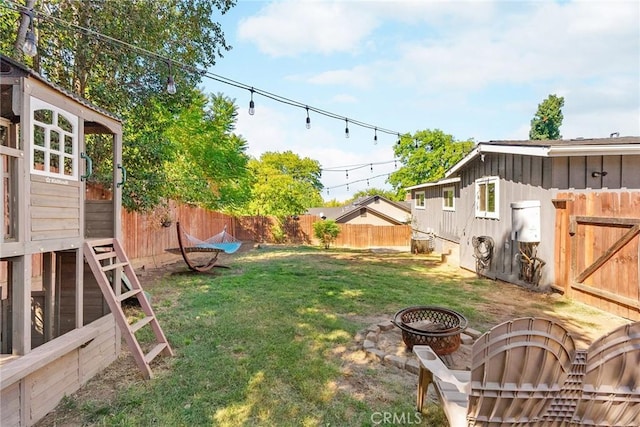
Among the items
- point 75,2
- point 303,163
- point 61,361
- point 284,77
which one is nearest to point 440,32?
point 284,77

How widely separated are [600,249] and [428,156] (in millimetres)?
28505

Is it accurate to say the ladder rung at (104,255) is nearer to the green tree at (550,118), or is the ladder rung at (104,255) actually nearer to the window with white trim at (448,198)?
the window with white trim at (448,198)

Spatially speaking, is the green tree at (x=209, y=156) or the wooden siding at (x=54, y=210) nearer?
the wooden siding at (x=54, y=210)

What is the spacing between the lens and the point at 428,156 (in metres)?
31.7

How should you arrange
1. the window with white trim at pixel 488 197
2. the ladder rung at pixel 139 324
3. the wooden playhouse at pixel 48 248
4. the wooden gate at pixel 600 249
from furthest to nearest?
the window with white trim at pixel 488 197, the wooden gate at pixel 600 249, the ladder rung at pixel 139 324, the wooden playhouse at pixel 48 248

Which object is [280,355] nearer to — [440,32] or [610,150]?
[610,150]

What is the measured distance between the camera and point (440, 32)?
7359mm

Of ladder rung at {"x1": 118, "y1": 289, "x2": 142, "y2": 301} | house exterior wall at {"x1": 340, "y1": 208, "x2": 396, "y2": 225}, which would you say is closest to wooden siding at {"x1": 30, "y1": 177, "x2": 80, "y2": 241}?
ladder rung at {"x1": 118, "y1": 289, "x2": 142, "y2": 301}

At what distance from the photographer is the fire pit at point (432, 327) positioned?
3064 millimetres

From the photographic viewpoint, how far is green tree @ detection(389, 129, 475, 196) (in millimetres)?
31516

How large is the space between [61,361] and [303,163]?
3851 centimetres

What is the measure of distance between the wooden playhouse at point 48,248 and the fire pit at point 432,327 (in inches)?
96.6

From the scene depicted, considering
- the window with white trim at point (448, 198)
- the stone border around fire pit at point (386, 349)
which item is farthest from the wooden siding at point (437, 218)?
the stone border around fire pit at point (386, 349)

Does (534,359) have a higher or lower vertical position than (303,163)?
lower
